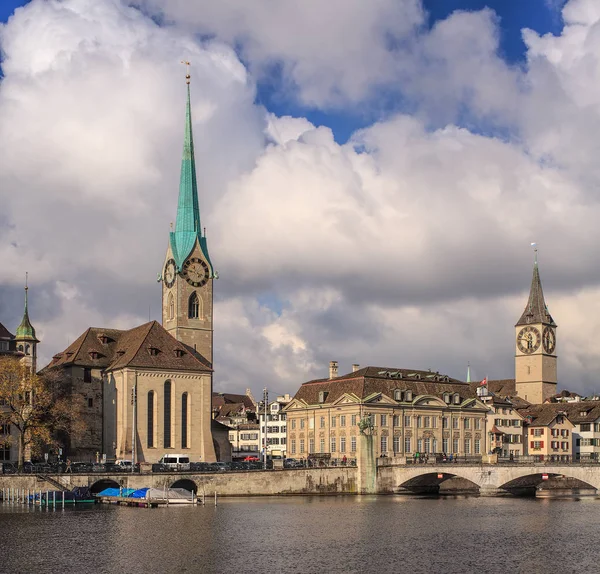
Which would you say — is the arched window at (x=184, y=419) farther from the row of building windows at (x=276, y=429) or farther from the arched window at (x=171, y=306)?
the row of building windows at (x=276, y=429)

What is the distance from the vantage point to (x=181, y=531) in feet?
223

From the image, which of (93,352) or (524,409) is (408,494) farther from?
(524,409)

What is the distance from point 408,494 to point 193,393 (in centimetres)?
2519

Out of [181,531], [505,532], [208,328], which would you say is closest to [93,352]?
[208,328]

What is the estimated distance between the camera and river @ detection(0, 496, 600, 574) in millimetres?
53844

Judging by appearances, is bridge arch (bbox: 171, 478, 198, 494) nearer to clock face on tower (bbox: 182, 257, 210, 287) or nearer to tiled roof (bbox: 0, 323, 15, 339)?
tiled roof (bbox: 0, 323, 15, 339)

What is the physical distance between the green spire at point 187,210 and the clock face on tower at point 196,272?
1207 millimetres

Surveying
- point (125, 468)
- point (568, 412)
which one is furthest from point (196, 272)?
point (568, 412)

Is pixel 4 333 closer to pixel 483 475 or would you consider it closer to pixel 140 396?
pixel 140 396

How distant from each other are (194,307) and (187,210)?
45.3 ft

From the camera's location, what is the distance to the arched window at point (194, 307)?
14200cm

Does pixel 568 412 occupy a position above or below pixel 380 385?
below

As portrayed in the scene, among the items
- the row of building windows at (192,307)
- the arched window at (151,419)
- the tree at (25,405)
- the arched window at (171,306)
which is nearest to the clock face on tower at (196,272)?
the row of building windows at (192,307)

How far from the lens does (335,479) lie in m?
107
